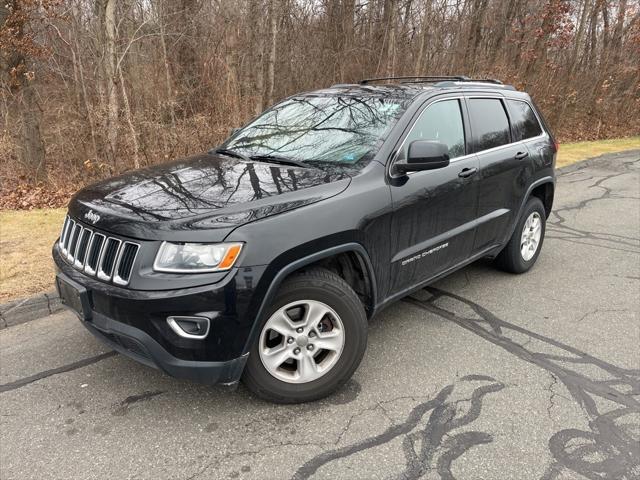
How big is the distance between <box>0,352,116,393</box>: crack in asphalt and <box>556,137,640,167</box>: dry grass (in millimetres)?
11074

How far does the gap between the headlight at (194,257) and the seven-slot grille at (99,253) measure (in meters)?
0.16

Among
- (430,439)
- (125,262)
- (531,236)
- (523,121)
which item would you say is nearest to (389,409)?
(430,439)

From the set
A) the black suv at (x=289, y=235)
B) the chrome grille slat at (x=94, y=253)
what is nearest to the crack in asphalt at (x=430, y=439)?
the black suv at (x=289, y=235)

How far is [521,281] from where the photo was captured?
16.2ft

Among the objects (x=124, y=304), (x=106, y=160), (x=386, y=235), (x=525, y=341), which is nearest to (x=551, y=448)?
(x=525, y=341)

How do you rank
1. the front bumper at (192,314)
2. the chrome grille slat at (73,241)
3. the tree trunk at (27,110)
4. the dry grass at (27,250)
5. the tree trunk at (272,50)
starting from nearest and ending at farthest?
the front bumper at (192,314) < the chrome grille slat at (73,241) < the dry grass at (27,250) < the tree trunk at (27,110) < the tree trunk at (272,50)

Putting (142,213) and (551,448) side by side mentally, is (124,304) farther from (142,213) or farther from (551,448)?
(551,448)

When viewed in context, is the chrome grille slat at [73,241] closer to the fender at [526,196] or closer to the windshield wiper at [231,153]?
the windshield wiper at [231,153]

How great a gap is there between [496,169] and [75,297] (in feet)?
11.0

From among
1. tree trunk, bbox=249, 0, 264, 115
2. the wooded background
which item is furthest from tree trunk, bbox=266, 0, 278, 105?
tree trunk, bbox=249, 0, 264, 115

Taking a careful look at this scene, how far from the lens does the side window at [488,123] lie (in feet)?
13.7

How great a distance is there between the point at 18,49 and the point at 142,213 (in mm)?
7760

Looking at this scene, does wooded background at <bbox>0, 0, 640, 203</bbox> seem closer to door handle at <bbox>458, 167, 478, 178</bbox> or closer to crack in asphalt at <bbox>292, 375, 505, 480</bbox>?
door handle at <bbox>458, 167, 478, 178</bbox>

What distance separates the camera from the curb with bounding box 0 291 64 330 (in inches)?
158
